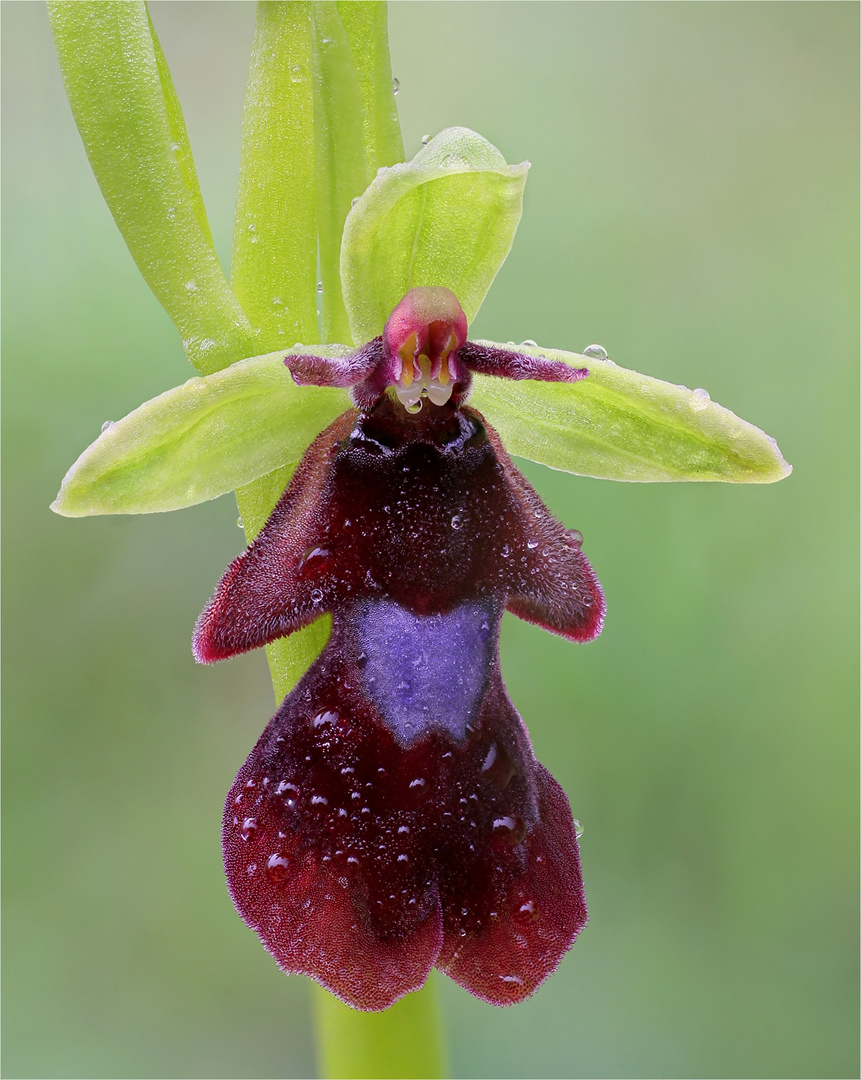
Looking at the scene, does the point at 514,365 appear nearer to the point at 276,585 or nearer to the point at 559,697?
the point at 276,585

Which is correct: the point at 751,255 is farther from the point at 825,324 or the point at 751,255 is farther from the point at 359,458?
the point at 359,458

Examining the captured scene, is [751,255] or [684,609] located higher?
[751,255]

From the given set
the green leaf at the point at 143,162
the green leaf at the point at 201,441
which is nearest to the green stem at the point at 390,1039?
the green leaf at the point at 201,441

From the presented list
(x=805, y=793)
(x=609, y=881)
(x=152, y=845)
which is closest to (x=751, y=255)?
(x=805, y=793)

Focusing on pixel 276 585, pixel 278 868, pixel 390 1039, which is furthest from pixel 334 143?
pixel 390 1039

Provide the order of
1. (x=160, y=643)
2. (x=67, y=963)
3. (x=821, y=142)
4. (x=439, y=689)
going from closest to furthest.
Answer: (x=439, y=689) → (x=67, y=963) → (x=160, y=643) → (x=821, y=142)

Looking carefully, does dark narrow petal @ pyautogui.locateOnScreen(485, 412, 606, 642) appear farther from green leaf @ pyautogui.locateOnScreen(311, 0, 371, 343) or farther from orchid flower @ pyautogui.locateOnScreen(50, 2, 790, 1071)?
green leaf @ pyautogui.locateOnScreen(311, 0, 371, 343)
